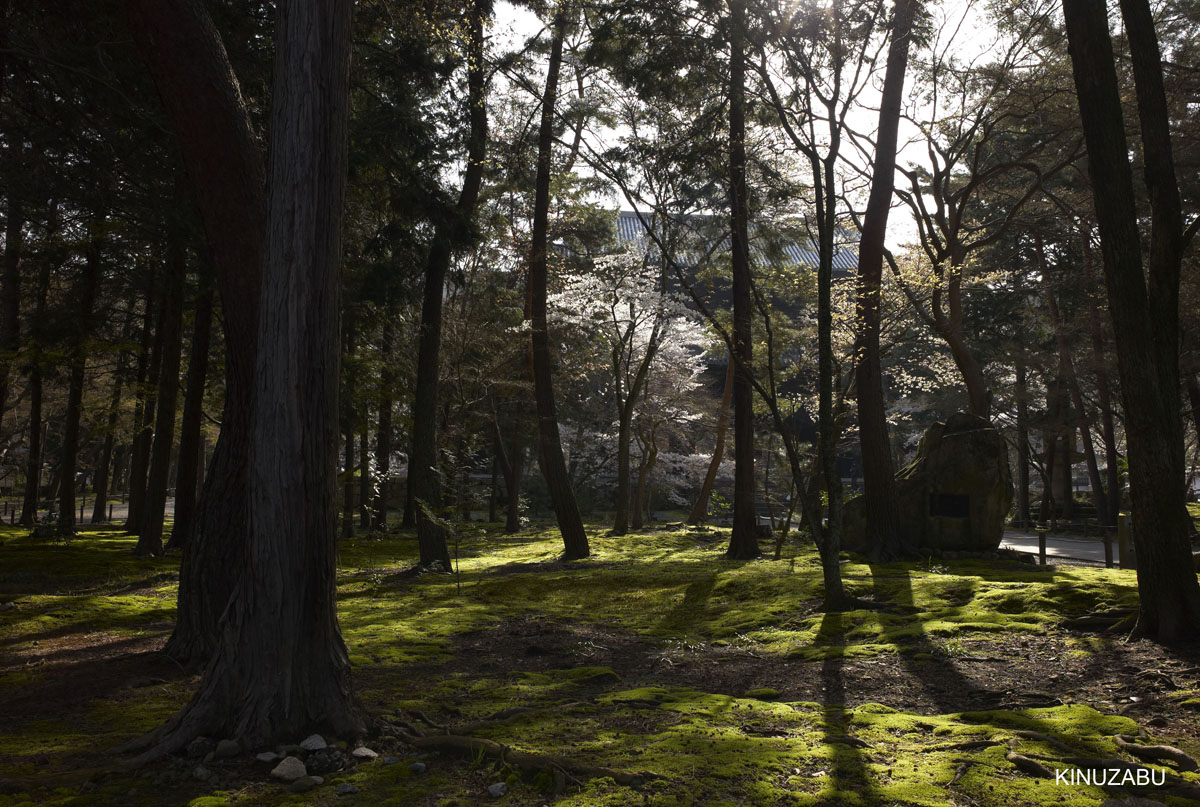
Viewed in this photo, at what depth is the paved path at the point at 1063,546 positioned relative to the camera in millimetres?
18547

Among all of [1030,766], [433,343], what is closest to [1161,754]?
[1030,766]

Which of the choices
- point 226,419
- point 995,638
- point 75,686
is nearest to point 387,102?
point 226,419

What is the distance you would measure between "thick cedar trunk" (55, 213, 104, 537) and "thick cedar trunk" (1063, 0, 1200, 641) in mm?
15139

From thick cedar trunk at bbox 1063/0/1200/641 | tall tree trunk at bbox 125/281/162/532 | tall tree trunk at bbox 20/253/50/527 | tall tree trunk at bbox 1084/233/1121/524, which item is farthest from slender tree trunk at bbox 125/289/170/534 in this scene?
tall tree trunk at bbox 1084/233/1121/524

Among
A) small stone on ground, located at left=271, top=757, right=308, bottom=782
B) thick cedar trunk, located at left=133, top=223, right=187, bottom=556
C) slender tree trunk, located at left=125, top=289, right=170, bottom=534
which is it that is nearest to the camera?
small stone on ground, located at left=271, top=757, right=308, bottom=782

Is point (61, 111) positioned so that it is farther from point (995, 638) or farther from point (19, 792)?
point (995, 638)

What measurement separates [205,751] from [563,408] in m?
26.5

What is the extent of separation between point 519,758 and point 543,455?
1223cm

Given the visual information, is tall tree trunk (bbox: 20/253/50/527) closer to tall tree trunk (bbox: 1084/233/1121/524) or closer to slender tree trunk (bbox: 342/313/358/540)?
slender tree trunk (bbox: 342/313/358/540)

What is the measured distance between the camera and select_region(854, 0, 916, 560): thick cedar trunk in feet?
40.5

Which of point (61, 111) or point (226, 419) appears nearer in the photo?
point (226, 419)

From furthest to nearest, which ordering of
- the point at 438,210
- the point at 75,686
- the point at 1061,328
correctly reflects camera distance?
the point at 1061,328, the point at 438,210, the point at 75,686

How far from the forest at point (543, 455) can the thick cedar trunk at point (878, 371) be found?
0.07 meters

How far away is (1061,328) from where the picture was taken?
2225cm
